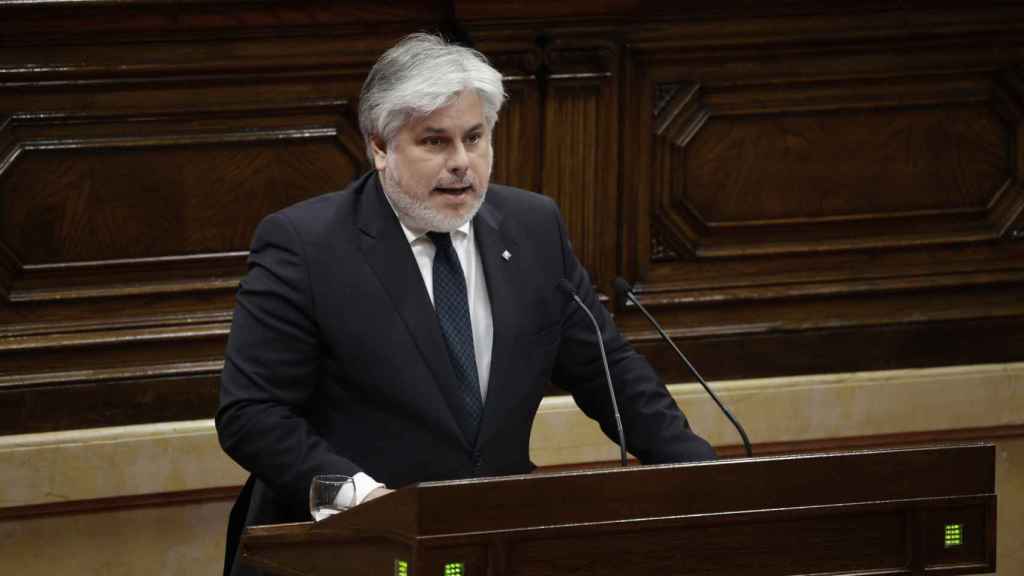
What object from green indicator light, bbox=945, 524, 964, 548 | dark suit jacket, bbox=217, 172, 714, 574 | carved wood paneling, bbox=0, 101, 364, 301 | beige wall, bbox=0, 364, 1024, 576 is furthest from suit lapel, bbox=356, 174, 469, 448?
beige wall, bbox=0, 364, 1024, 576

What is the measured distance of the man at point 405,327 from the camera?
305 cm

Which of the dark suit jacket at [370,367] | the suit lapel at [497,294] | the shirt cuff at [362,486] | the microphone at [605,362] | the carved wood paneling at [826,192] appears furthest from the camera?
the carved wood paneling at [826,192]

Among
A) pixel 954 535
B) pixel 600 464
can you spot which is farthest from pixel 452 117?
pixel 600 464

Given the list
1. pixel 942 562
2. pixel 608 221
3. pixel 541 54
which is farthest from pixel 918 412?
pixel 942 562

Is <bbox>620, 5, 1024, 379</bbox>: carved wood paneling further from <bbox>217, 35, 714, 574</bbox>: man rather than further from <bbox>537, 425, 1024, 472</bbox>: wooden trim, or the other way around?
<bbox>217, 35, 714, 574</bbox>: man

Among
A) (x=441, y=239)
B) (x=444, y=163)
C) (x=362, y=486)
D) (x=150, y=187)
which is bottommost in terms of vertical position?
(x=362, y=486)

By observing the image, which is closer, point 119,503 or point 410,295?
point 410,295

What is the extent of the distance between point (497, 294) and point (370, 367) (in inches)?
11.2

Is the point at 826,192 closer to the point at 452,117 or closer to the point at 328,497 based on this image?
the point at 452,117

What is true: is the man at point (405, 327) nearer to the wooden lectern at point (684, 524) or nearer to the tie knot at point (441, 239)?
the tie knot at point (441, 239)

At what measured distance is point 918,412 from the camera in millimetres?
4914

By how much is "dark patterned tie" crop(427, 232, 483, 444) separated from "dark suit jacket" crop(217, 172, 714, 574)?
3cm

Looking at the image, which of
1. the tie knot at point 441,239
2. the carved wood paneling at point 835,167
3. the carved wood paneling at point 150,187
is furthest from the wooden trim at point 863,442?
the tie knot at point 441,239

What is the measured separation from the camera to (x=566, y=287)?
321 cm
